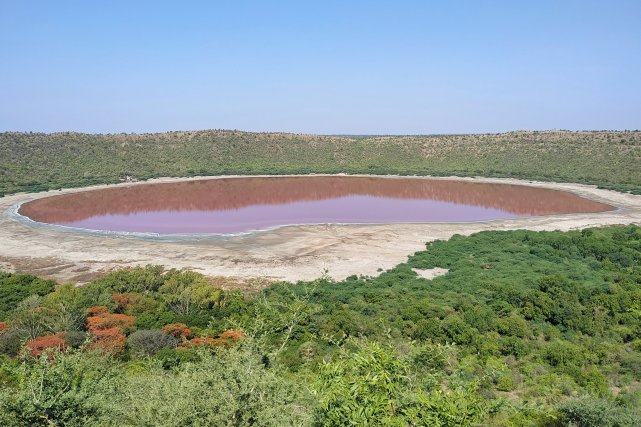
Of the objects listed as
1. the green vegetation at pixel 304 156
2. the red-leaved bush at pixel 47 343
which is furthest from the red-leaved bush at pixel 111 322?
the green vegetation at pixel 304 156

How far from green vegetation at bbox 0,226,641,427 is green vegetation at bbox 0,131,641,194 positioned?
52.3m

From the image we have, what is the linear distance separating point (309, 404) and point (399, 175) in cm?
7666

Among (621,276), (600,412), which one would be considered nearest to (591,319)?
(621,276)

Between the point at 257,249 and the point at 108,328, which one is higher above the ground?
the point at 108,328

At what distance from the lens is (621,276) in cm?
2536

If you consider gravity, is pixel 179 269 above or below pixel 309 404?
below

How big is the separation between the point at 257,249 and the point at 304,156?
6711 cm

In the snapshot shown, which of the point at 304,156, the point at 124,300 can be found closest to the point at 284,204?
the point at 124,300

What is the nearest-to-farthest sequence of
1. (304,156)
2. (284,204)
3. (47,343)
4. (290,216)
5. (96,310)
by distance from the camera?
(47,343) < (96,310) < (290,216) < (284,204) < (304,156)

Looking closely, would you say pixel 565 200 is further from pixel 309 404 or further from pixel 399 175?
pixel 309 404

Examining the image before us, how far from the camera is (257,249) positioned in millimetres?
34406

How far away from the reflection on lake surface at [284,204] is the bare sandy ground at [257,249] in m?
3.95

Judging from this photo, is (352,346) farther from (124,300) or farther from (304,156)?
(304,156)

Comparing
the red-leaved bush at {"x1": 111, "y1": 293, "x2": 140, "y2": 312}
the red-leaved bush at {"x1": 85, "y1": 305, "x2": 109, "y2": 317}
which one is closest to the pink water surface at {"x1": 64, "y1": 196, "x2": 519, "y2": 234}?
the red-leaved bush at {"x1": 111, "y1": 293, "x2": 140, "y2": 312}
